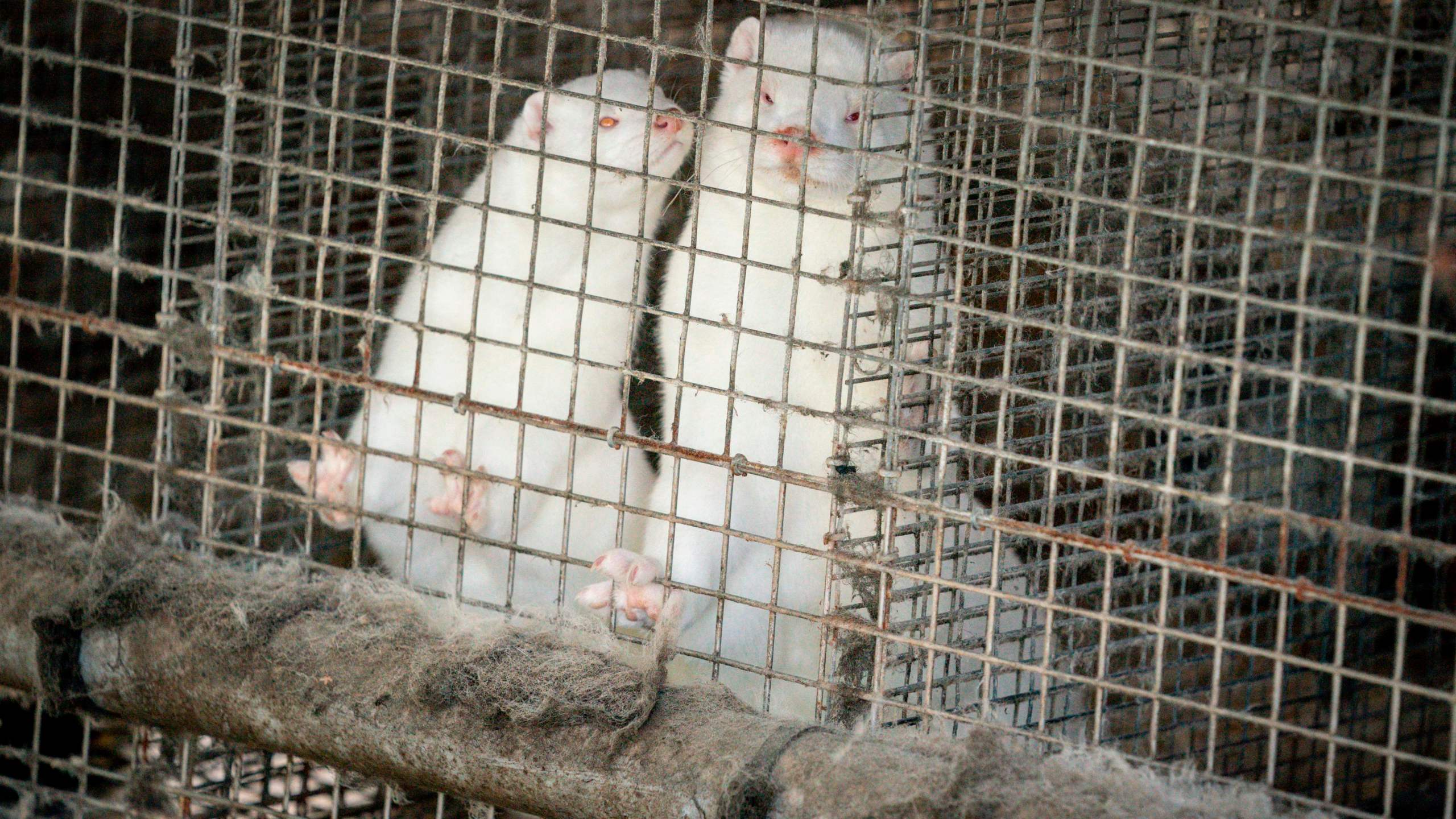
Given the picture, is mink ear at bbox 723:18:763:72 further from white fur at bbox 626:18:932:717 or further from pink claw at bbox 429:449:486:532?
pink claw at bbox 429:449:486:532

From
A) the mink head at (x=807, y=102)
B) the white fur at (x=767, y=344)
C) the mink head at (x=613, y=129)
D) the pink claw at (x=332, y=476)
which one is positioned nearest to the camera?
the mink head at (x=807, y=102)

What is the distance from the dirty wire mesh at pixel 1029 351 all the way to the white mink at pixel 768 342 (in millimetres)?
107

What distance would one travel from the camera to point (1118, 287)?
86.9 inches

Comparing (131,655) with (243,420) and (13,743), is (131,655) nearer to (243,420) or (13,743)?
(243,420)

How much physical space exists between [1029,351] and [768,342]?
1.85ft

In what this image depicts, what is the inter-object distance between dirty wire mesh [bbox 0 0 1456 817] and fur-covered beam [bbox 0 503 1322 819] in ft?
0.37

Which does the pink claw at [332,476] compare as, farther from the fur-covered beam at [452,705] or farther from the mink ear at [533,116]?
the mink ear at [533,116]

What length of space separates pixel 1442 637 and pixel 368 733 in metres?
2.88

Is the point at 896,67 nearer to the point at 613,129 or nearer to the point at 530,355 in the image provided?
the point at 613,129

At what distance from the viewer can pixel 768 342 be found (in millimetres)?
2451

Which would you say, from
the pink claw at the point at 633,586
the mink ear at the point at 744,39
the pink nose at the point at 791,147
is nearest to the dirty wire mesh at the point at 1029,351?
the pink claw at the point at 633,586

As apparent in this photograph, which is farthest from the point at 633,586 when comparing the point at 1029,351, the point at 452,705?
the point at 1029,351

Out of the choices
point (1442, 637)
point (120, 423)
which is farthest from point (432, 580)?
point (1442, 637)

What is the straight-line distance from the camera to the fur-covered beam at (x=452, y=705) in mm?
1629
